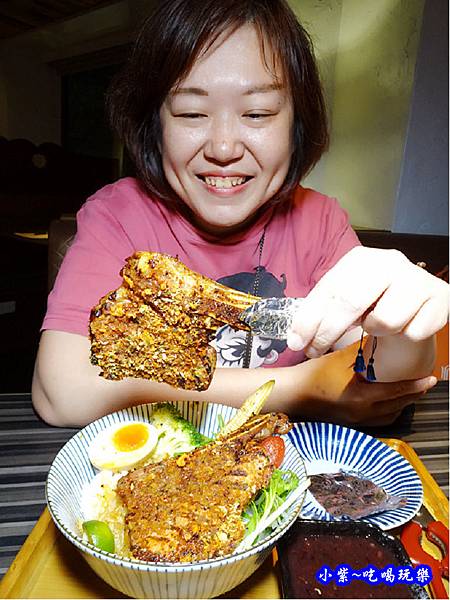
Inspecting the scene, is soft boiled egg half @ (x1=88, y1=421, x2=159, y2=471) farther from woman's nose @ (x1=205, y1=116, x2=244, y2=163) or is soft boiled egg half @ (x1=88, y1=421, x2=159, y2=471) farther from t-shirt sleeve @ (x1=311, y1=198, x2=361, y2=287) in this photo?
t-shirt sleeve @ (x1=311, y1=198, x2=361, y2=287)

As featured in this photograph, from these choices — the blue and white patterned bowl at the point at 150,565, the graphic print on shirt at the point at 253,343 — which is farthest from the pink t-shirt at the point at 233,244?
the blue and white patterned bowl at the point at 150,565

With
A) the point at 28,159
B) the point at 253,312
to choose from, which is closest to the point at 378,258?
the point at 253,312

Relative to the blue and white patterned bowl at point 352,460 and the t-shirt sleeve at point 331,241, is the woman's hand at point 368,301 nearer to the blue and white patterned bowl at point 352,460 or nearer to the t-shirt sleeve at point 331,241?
the blue and white patterned bowl at point 352,460

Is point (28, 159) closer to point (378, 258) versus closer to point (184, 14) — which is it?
point (184, 14)

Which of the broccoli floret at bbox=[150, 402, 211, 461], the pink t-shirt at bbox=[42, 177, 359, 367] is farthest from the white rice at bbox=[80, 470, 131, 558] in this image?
the pink t-shirt at bbox=[42, 177, 359, 367]

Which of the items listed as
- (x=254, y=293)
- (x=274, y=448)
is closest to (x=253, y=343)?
(x=254, y=293)

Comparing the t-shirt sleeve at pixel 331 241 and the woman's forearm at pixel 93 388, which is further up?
the t-shirt sleeve at pixel 331 241
